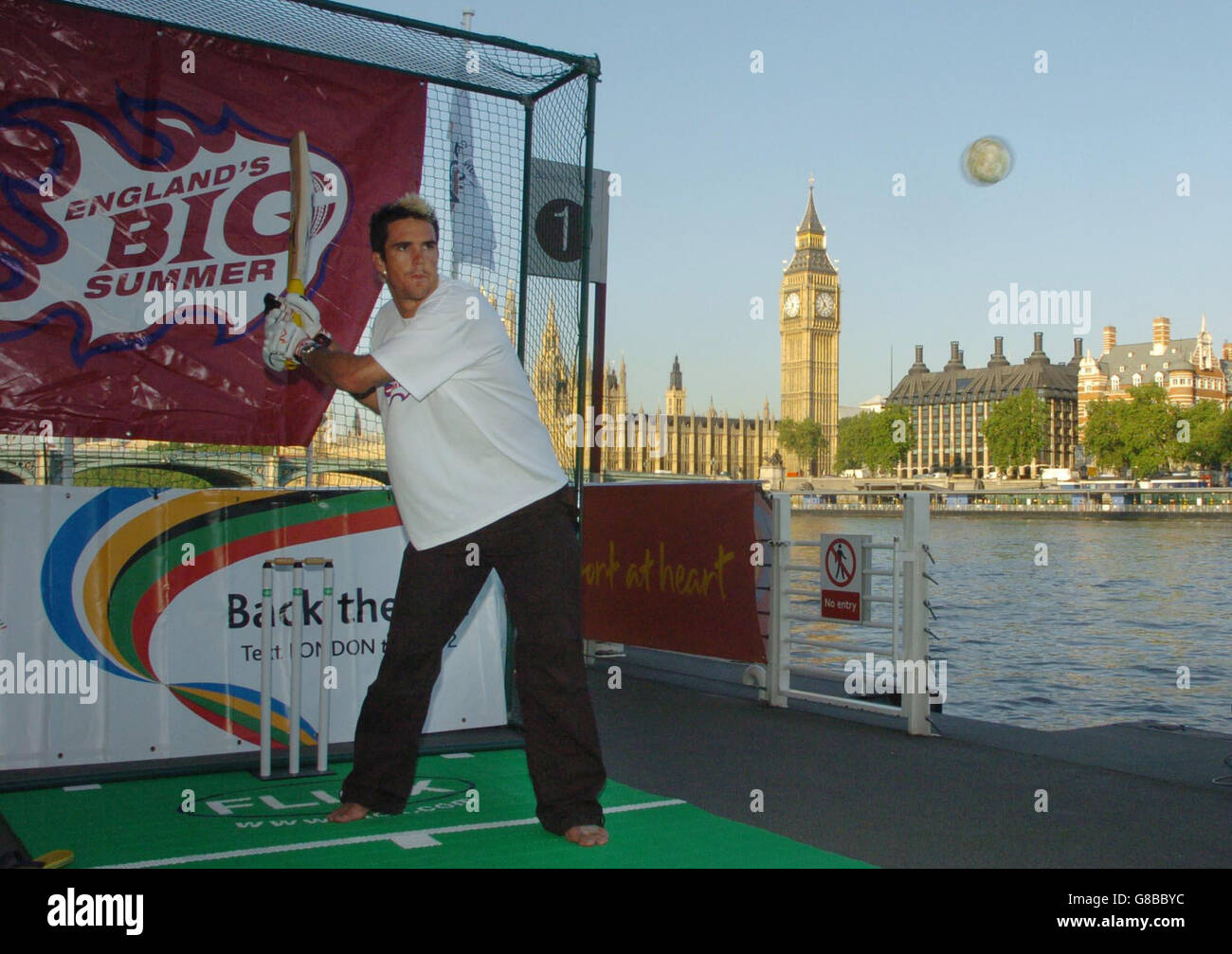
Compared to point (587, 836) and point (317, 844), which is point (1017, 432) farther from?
point (317, 844)

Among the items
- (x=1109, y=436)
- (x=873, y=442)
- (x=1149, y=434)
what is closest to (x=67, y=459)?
(x=1149, y=434)

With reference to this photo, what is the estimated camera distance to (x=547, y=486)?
3.87 meters

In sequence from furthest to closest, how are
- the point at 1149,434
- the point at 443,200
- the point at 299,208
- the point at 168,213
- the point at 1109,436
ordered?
the point at 1109,436 → the point at 1149,434 → the point at 443,200 → the point at 168,213 → the point at 299,208

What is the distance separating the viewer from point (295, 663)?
188 inches

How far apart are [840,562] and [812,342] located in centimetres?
15995

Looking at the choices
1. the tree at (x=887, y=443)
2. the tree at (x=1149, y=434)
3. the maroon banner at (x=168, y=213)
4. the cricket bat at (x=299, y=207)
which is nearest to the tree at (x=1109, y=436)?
the tree at (x=1149, y=434)

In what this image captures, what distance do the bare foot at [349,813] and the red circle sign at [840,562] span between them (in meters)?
4.01

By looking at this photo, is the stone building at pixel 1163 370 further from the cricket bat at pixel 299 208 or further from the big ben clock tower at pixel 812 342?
the cricket bat at pixel 299 208

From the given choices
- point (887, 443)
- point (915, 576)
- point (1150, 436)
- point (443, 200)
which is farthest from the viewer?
point (887, 443)

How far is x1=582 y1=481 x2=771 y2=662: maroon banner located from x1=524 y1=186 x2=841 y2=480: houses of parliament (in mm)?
120020

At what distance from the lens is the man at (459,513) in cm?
375

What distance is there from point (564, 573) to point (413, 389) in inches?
29.6
